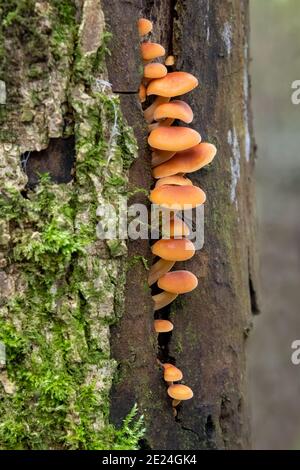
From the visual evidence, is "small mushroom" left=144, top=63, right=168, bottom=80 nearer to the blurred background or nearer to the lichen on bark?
the lichen on bark

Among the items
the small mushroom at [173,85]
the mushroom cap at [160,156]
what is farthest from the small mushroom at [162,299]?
the small mushroom at [173,85]

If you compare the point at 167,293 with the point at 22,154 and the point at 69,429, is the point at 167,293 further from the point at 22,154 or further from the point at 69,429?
the point at 22,154

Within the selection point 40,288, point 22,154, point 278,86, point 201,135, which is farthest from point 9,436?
point 278,86

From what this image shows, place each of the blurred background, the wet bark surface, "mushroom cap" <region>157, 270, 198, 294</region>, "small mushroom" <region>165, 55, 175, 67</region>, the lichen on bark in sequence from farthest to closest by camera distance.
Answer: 1. the blurred background
2. "small mushroom" <region>165, 55, 175, 67</region>
3. "mushroom cap" <region>157, 270, 198, 294</region>
4. the wet bark surface
5. the lichen on bark

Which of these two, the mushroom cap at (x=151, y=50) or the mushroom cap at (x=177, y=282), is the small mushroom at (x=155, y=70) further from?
the mushroom cap at (x=177, y=282)

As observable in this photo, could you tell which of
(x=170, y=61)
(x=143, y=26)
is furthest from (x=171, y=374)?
(x=143, y=26)

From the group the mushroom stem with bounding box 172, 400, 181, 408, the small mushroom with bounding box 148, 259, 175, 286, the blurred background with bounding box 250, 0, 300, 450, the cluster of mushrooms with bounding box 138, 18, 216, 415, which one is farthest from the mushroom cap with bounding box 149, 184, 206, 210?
the blurred background with bounding box 250, 0, 300, 450
